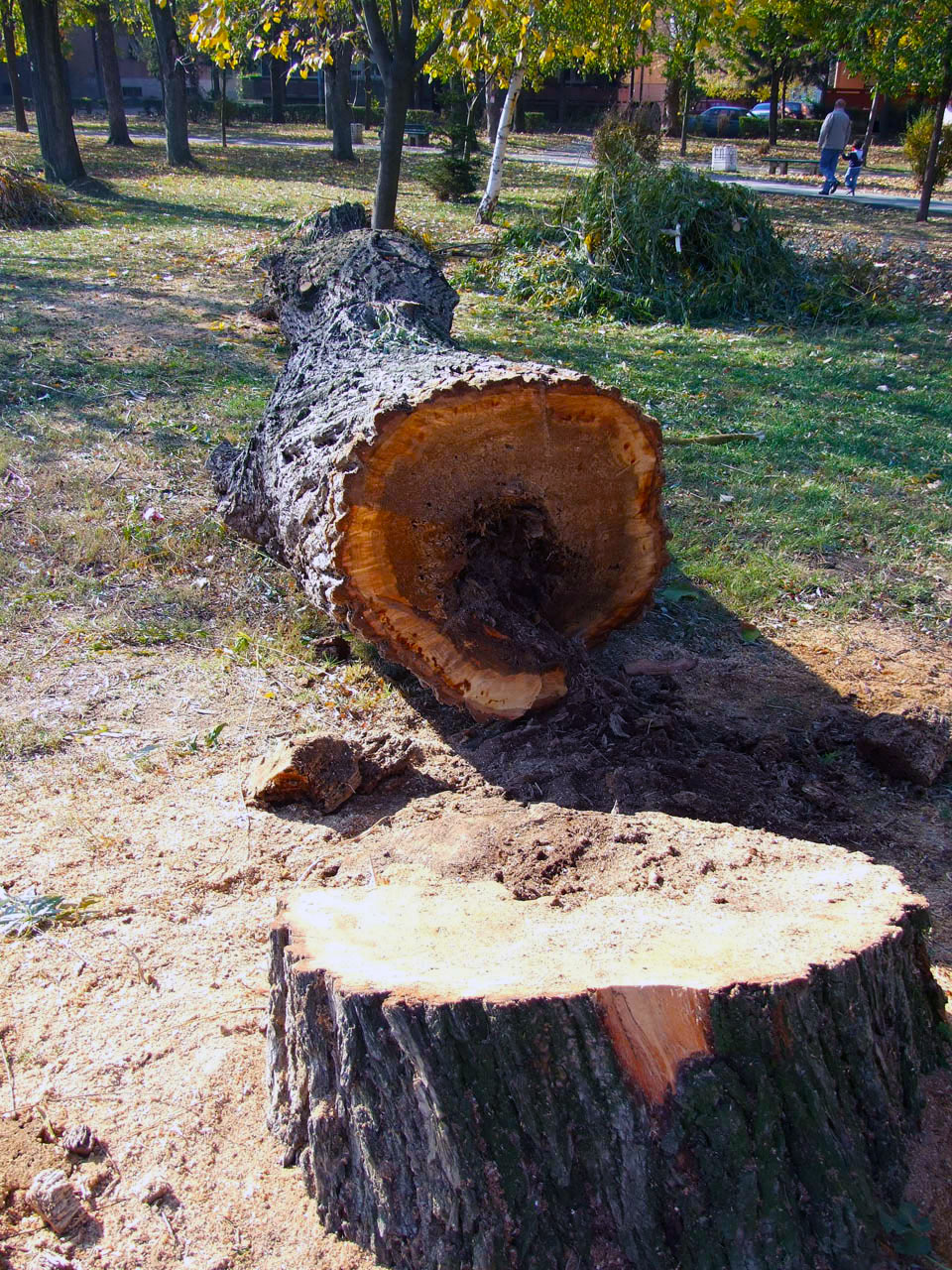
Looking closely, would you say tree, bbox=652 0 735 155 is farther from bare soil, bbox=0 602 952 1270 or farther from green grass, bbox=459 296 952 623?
bare soil, bbox=0 602 952 1270

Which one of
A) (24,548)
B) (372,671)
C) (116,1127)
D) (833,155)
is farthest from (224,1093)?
(833,155)

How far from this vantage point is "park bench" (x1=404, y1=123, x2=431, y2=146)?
27.7 m

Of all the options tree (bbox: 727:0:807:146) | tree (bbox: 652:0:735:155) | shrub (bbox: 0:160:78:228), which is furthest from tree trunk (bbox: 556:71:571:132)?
shrub (bbox: 0:160:78:228)

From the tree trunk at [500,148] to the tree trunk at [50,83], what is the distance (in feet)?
21.3

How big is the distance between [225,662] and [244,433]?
8.34ft

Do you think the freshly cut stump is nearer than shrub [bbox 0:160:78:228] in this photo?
Yes

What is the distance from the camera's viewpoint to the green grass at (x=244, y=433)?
14.8ft

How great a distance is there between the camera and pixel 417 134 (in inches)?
1092

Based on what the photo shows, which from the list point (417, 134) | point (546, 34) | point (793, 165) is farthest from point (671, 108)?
point (546, 34)

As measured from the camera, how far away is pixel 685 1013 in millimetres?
1609

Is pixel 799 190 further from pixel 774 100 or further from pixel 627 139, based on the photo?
pixel 774 100

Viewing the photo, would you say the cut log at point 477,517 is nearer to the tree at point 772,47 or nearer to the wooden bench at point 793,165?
the tree at point 772,47

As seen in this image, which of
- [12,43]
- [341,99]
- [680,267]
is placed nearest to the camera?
[680,267]

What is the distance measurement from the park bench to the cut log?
27155 millimetres
